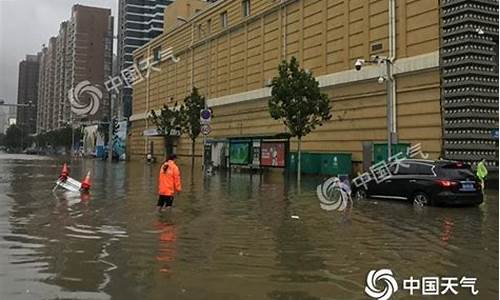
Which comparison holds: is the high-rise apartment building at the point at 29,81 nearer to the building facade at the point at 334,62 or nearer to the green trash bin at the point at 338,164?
the building facade at the point at 334,62

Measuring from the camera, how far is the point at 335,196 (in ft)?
64.9

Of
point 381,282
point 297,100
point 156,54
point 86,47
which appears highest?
point 156,54

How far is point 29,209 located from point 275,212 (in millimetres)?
6193

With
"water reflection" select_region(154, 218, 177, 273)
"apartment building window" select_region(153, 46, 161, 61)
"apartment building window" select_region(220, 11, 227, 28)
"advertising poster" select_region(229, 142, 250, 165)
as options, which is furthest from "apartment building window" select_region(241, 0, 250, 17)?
"water reflection" select_region(154, 218, 177, 273)

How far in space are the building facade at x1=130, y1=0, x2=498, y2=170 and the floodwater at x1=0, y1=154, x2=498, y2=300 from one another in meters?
16.0

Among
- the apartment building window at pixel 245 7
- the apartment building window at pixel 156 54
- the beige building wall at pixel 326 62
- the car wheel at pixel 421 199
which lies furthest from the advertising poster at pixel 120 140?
the car wheel at pixel 421 199

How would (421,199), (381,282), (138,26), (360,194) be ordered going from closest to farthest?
(381,282), (421,199), (360,194), (138,26)

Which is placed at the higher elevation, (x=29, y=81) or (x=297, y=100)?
(x=29, y=81)

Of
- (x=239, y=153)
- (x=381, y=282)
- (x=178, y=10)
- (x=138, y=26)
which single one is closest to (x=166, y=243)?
(x=381, y=282)

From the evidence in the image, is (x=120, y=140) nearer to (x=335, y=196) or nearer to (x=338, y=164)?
(x=338, y=164)

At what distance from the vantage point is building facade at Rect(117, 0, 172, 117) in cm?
6869

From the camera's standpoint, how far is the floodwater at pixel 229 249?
6605mm

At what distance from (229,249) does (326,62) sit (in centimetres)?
3181

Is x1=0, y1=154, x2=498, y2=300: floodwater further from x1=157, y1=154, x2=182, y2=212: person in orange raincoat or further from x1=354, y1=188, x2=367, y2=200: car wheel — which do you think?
x1=354, y1=188, x2=367, y2=200: car wheel
